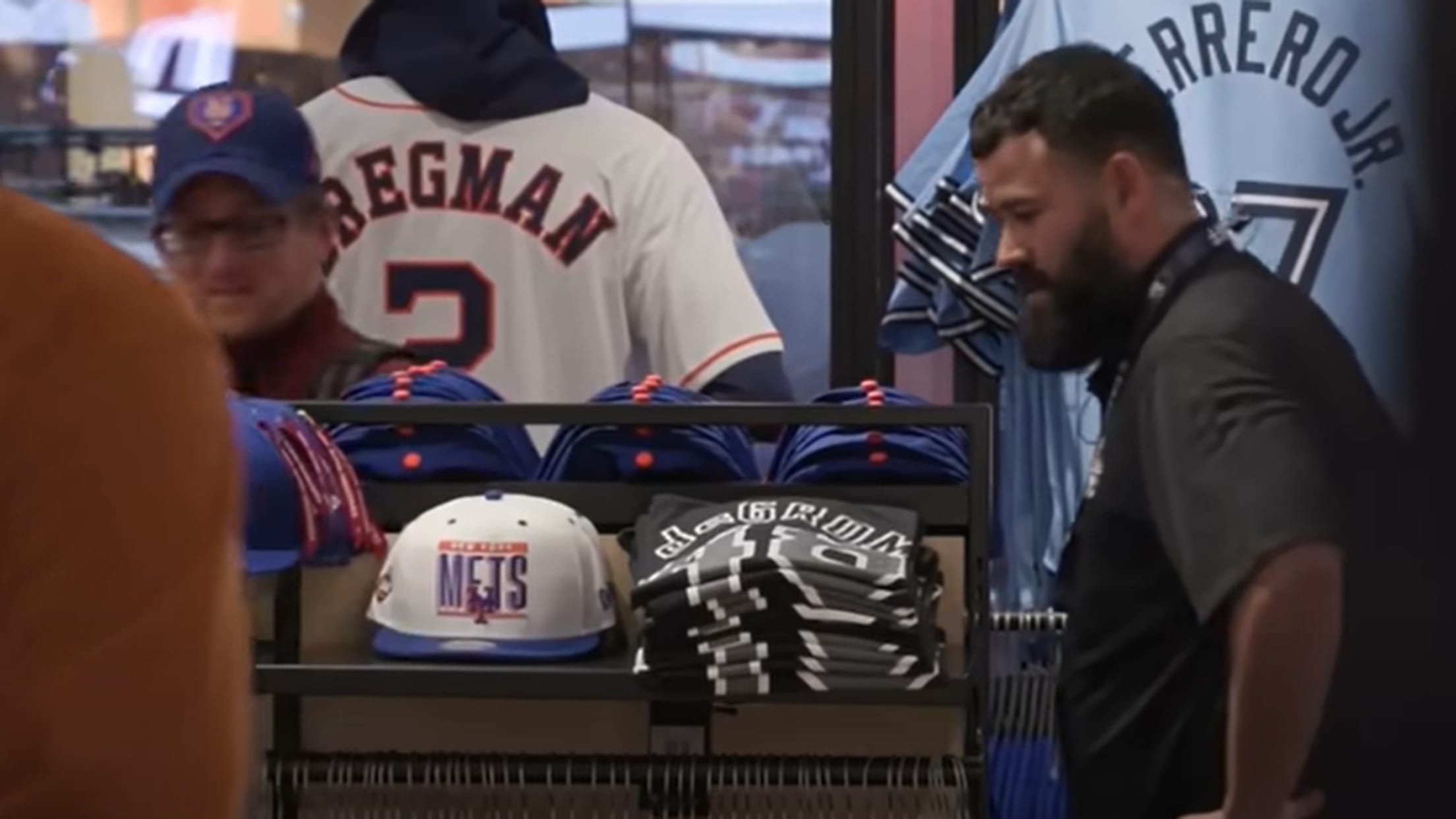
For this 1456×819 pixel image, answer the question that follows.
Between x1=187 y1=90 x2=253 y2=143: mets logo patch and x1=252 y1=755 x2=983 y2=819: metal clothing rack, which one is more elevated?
x1=187 y1=90 x2=253 y2=143: mets logo patch

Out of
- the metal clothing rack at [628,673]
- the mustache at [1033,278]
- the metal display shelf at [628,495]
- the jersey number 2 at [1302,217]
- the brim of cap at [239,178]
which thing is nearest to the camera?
the metal clothing rack at [628,673]

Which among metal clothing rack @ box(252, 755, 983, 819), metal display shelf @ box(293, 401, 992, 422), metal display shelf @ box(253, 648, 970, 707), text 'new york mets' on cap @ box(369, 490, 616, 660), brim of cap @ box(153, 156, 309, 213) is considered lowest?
metal clothing rack @ box(252, 755, 983, 819)

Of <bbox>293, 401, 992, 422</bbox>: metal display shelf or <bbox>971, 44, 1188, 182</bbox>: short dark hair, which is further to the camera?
<bbox>971, 44, 1188, 182</bbox>: short dark hair

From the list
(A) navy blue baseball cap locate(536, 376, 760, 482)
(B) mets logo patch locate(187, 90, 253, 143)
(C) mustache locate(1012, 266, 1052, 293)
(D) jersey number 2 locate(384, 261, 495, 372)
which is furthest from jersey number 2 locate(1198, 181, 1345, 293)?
(B) mets logo patch locate(187, 90, 253, 143)

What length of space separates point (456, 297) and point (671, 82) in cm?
48

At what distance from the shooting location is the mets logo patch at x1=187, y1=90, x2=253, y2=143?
2311 millimetres

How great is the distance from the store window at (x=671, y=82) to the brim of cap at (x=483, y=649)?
1.24 meters

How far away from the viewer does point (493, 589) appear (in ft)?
6.05

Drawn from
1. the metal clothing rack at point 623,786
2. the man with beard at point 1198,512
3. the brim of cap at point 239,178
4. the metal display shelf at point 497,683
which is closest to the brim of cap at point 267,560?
the metal display shelf at point 497,683

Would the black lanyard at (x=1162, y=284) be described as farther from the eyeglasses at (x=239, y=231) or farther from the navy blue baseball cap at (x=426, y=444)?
the eyeglasses at (x=239, y=231)

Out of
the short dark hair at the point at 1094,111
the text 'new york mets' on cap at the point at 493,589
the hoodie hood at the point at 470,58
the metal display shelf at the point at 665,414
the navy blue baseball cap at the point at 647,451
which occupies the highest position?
the hoodie hood at the point at 470,58

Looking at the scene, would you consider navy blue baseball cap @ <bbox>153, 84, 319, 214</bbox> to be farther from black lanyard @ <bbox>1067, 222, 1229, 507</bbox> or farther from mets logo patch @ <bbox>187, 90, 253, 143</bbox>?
black lanyard @ <bbox>1067, 222, 1229, 507</bbox>

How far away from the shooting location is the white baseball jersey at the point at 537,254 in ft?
9.70

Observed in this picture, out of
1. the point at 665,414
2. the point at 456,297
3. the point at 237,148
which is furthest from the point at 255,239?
the point at 665,414
